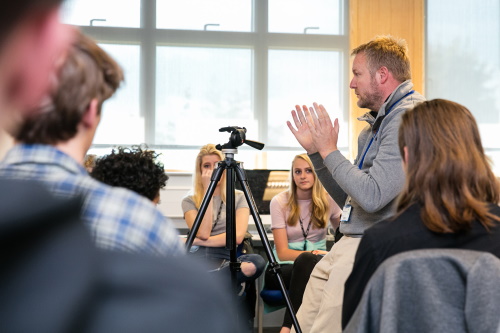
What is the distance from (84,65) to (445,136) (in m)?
1.27

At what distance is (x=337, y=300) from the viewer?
1.94 meters

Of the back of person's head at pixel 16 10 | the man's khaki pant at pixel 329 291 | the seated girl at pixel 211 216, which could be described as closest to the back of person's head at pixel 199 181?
the seated girl at pixel 211 216

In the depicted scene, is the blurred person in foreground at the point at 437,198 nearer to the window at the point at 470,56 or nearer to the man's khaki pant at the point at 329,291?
the man's khaki pant at the point at 329,291

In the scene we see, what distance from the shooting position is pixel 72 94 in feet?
0.77

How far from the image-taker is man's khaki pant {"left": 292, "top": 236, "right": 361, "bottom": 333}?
1938mm

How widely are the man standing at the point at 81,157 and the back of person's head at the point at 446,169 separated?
1120 mm

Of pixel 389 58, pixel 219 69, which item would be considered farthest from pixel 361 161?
pixel 219 69

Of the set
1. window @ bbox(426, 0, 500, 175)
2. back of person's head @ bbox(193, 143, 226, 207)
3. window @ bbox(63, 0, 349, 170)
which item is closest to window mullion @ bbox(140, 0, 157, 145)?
window @ bbox(63, 0, 349, 170)

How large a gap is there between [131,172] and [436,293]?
4.46 feet

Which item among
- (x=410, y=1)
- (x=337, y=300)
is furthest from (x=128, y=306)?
(x=410, y=1)

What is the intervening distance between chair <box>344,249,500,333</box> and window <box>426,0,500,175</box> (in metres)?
5.88

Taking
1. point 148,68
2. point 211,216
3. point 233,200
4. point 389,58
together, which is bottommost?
point 211,216

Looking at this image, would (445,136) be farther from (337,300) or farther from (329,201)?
(329,201)

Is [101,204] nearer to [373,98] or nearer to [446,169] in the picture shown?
[446,169]
